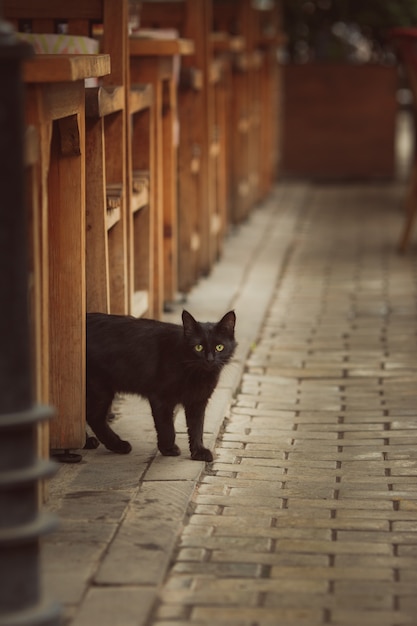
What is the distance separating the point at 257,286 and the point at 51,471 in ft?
14.3

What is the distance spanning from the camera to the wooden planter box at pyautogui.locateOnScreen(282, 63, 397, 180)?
38.0 feet

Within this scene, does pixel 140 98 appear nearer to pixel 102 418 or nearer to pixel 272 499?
pixel 102 418

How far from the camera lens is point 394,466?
3.68 metres

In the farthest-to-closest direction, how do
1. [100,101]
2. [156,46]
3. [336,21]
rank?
[336,21]
[156,46]
[100,101]

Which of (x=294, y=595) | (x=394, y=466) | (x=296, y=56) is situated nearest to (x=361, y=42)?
(x=296, y=56)

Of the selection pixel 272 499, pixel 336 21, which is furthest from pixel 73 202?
pixel 336 21

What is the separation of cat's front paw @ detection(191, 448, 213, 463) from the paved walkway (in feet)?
0.11

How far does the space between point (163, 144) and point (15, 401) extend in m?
3.52

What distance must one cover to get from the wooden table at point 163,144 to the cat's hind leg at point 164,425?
154cm

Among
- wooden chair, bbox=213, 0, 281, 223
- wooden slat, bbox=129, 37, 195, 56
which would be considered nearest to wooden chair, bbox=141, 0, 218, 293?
wooden slat, bbox=129, 37, 195, 56

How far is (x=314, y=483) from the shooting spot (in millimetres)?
3514

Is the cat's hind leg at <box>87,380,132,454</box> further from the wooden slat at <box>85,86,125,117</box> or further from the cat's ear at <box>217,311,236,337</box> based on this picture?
the wooden slat at <box>85,86,125,117</box>

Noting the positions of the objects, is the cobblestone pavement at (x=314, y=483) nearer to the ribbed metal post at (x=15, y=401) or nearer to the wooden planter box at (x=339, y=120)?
the ribbed metal post at (x=15, y=401)

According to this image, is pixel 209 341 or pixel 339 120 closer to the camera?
pixel 209 341
